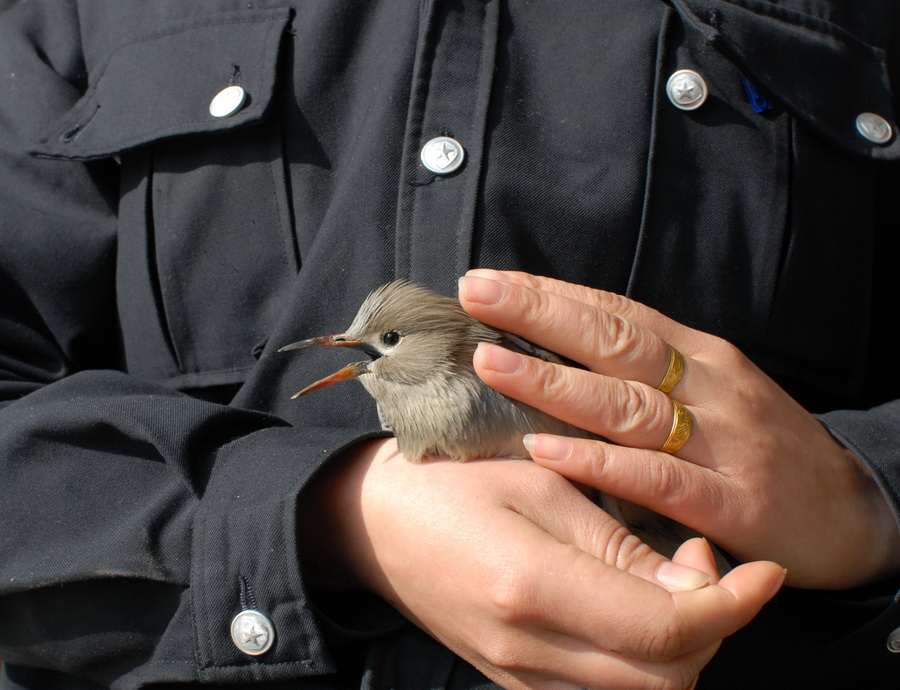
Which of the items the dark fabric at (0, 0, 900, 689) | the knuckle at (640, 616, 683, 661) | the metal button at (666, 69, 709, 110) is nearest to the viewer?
the knuckle at (640, 616, 683, 661)

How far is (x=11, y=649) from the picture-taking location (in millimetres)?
1626

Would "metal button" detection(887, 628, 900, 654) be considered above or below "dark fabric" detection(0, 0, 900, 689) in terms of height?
below

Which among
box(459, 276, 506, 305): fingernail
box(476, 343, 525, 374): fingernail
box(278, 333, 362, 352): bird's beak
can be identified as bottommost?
box(278, 333, 362, 352): bird's beak

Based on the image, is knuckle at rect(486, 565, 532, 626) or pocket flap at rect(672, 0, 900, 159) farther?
pocket flap at rect(672, 0, 900, 159)

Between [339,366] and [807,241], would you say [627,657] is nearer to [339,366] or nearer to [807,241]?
[339,366]

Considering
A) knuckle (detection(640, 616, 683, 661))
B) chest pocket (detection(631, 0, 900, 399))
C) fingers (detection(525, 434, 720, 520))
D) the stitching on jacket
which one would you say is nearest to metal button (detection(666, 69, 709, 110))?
chest pocket (detection(631, 0, 900, 399))

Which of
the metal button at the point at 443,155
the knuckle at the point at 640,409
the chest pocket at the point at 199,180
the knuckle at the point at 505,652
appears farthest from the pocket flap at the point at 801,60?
the knuckle at the point at 505,652

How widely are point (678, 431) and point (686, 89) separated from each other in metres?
0.84

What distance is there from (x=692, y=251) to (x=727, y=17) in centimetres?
58

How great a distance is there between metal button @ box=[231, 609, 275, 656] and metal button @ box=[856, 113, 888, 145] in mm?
1841

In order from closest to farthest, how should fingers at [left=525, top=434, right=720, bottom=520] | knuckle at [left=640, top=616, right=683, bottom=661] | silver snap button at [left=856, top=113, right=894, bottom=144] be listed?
knuckle at [left=640, top=616, right=683, bottom=661], fingers at [left=525, top=434, right=720, bottom=520], silver snap button at [left=856, top=113, right=894, bottom=144]

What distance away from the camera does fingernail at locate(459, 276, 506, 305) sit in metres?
1.47

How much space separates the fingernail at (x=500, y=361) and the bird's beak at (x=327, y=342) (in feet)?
1.41

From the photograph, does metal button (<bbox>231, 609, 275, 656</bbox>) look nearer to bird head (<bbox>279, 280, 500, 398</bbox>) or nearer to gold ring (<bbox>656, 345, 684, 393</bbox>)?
bird head (<bbox>279, 280, 500, 398</bbox>)
